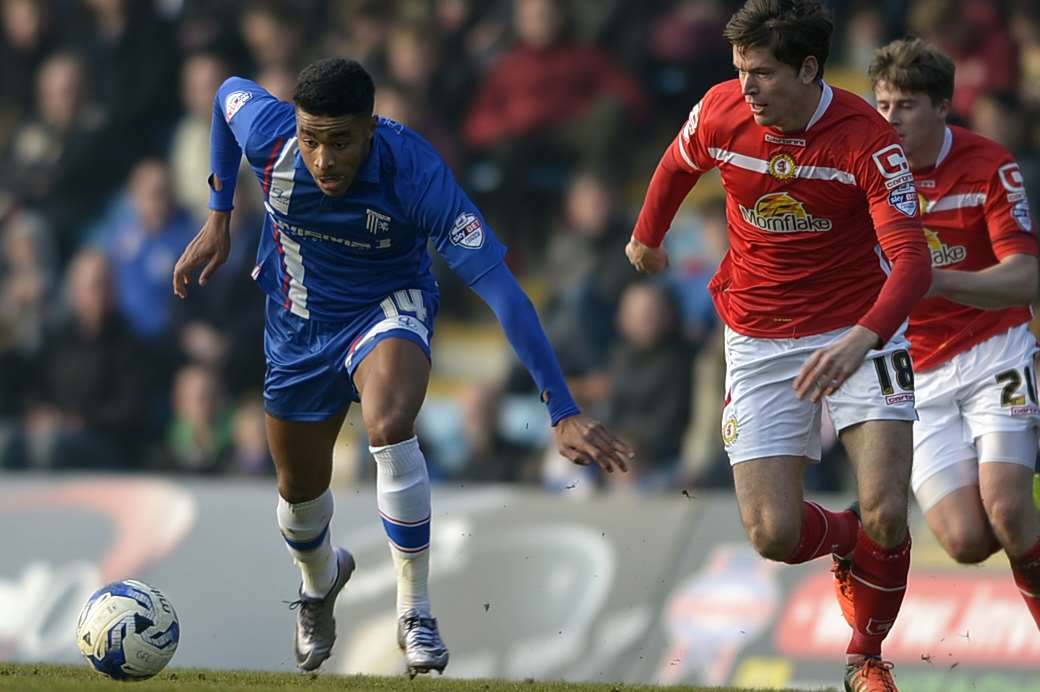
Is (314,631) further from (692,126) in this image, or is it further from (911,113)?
(911,113)

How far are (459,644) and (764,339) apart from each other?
11.4 ft

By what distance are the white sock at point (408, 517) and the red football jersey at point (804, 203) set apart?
57.6 inches

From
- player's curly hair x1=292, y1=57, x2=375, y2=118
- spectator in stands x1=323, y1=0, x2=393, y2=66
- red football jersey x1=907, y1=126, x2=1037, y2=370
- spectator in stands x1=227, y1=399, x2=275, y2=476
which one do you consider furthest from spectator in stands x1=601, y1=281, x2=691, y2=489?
player's curly hair x1=292, y1=57, x2=375, y2=118

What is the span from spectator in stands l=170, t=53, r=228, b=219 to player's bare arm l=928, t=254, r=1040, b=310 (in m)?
8.52

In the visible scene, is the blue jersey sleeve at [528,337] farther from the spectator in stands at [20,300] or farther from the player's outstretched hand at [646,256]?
the spectator in stands at [20,300]

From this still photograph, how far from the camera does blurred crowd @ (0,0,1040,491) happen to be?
1153 centimetres

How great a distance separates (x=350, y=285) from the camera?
7.17 m

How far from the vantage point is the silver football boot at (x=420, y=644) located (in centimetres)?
667

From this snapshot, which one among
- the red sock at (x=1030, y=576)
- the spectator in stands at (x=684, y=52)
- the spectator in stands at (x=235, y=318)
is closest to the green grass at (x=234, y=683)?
the red sock at (x=1030, y=576)

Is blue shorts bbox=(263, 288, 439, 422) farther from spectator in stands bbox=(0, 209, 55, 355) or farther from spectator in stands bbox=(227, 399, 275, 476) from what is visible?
spectator in stands bbox=(0, 209, 55, 355)

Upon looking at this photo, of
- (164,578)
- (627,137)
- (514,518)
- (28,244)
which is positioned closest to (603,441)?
(514,518)

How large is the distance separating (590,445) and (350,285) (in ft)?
5.64

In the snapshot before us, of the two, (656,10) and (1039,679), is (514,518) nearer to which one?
(1039,679)

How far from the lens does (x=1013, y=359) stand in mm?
7504
